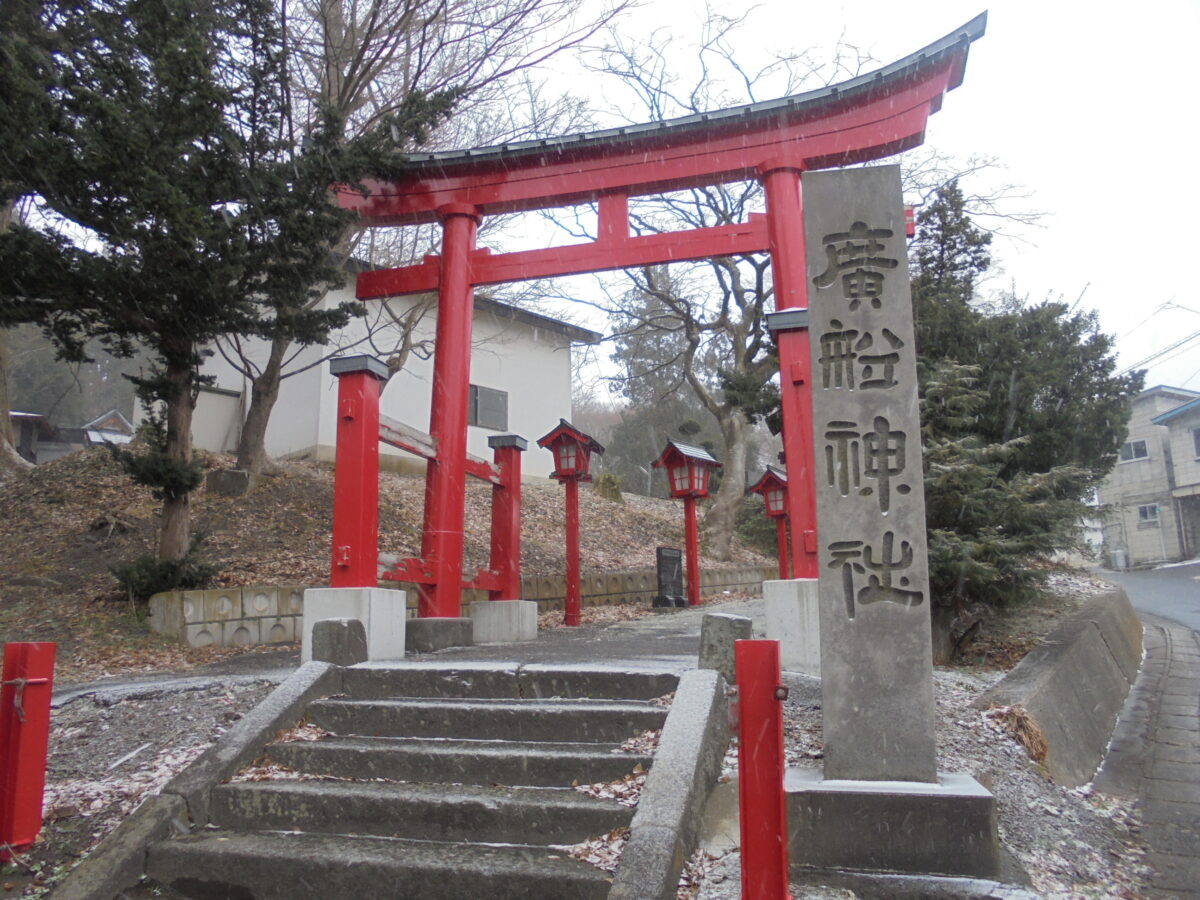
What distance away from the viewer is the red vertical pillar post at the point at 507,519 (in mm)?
9523

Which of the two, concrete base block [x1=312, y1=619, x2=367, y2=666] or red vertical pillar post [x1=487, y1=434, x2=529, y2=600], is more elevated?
red vertical pillar post [x1=487, y1=434, x2=529, y2=600]

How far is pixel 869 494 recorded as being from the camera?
4.21 metres

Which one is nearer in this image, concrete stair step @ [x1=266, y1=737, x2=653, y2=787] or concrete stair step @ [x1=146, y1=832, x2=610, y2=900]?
concrete stair step @ [x1=146, y1=832, x2=610, y2=900]

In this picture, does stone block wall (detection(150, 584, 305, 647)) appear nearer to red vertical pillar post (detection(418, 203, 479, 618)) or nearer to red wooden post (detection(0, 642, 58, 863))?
red vertical pillar post (detection(418, 203, 479, 618))

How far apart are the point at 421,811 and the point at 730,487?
50.8ft

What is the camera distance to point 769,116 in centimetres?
823

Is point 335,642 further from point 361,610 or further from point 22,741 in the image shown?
point 22,741

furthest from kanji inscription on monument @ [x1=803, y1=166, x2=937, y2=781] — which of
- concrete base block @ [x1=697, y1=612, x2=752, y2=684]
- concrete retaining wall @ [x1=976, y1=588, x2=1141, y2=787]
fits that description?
concrete retaining wall @ [x1=976, y1=588, x2=1141, y2=787]

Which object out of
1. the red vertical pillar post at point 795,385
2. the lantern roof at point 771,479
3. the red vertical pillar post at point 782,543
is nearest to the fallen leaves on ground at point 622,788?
the red vertical pillar post at point 795,385

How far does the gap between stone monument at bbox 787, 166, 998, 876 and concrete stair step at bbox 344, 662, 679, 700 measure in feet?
3.89

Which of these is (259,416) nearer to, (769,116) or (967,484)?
(769,116)

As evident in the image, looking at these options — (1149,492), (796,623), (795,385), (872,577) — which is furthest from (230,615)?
(1149,492)

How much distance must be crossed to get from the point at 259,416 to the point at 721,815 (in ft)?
36.9

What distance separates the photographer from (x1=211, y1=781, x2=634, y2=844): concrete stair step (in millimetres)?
3898
